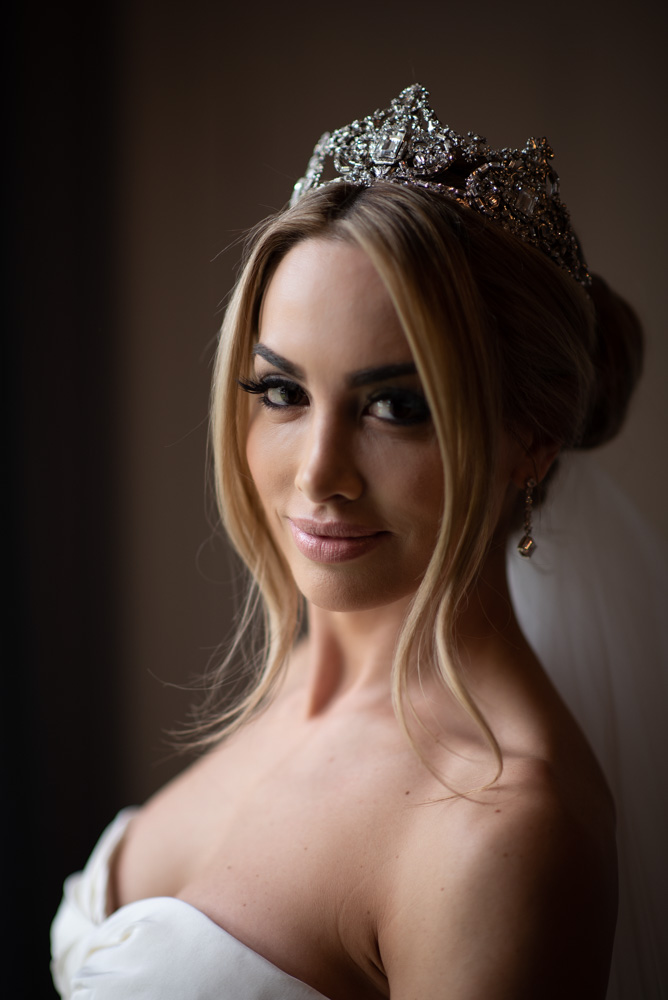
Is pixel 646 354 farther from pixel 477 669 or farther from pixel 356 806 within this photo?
pixel 356 806

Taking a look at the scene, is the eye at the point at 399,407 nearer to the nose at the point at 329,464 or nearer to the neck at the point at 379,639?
the nose at the point at 329,464

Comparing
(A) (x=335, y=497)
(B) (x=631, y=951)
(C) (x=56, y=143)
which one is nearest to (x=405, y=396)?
(A) (x=335, y=497)

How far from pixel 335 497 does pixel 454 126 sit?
78 centimetres

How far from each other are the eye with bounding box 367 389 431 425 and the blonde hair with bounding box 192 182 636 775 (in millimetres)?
47

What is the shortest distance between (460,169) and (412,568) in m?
0.49

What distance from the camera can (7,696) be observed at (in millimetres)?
1828

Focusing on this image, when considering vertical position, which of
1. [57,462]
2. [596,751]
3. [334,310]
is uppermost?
[334,310]

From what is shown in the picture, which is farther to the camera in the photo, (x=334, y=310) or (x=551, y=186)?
(x=551, y=186)

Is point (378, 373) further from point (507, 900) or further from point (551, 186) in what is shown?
point (507, 900)

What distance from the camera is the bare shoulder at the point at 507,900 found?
777mm

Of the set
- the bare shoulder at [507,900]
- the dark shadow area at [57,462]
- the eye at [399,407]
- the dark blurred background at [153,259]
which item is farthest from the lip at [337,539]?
the dark shadow area at [57,462]

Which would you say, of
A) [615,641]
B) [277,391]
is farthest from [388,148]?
[615,641]

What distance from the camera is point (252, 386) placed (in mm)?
1032

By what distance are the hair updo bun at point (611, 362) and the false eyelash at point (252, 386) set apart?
462mm
